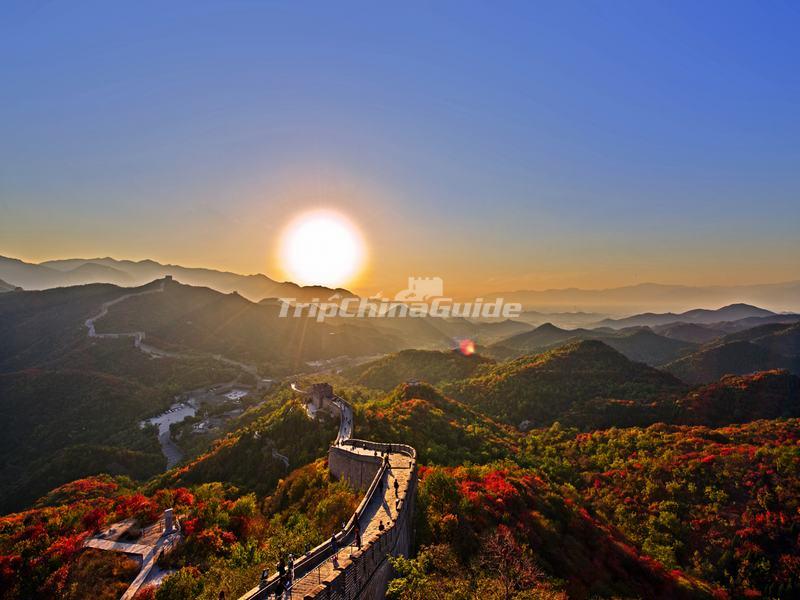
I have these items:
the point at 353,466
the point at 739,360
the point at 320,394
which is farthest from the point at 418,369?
the point at 739,360

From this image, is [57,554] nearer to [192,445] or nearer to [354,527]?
[354,527]

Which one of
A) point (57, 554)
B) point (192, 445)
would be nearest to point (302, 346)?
point (192, 445)

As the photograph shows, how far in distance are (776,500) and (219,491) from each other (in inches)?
1983

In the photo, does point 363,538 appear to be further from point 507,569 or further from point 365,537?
point 507,569

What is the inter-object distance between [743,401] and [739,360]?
235ft

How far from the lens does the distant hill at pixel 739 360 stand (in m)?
110

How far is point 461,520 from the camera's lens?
20906 mm

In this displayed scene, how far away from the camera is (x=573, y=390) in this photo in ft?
244

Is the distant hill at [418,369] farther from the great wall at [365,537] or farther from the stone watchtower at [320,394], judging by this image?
the great wall at [365,537]

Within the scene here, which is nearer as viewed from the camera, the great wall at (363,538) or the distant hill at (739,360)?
the great wall at (363,538)

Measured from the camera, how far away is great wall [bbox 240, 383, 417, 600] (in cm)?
1170

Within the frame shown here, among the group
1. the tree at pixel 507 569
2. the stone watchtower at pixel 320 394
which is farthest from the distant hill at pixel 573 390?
the tree at pixel 507 569

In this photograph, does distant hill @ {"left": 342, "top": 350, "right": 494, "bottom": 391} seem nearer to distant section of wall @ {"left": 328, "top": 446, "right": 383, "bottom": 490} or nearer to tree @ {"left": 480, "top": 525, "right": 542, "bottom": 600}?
distant section of wall @ {"left": 328, "top": 446, "right": 383, "bottom": 490}

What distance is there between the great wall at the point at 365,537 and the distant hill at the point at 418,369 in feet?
235
